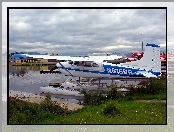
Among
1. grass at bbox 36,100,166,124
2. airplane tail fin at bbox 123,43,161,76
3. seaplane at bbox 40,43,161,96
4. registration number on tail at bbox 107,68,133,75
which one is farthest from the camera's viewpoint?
registration number on tail at bbox 107,68,133,75

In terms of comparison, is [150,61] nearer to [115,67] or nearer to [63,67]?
[115,67]

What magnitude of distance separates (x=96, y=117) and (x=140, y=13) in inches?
56.7

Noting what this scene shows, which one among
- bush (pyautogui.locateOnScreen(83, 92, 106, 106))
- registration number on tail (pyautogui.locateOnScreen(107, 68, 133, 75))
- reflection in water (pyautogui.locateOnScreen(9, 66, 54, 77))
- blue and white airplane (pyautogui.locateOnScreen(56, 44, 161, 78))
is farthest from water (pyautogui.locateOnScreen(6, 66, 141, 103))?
registration number on tail (pyautogui.locateOnScreen(107, 68, 133, 75))

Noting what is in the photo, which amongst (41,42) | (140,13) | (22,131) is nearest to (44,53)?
(41,42)

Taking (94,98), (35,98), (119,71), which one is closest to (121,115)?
(94,98)

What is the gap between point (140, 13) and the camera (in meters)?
4.16

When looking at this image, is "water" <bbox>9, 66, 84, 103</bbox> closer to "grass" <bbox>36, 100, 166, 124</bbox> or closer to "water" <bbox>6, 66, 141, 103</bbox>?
"water" <bbox>6, 66, 141, 103</bbox>

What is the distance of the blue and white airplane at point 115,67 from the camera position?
4621 mm

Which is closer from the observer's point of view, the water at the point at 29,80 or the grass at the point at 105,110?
the grass at the point at 105,110

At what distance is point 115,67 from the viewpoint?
489cm

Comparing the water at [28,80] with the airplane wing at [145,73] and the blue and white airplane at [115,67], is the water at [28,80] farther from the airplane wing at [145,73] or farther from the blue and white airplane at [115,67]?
the airplane wing at [145,73]

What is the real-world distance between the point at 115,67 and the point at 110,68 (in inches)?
3.5

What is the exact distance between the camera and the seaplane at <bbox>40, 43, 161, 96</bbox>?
15.1 feet

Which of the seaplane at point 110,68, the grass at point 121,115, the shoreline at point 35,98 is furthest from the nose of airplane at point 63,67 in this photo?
the grass at point 121,115
